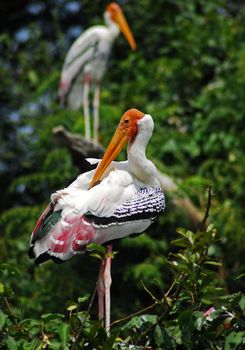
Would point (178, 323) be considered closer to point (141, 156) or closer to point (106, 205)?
point (106, 205)

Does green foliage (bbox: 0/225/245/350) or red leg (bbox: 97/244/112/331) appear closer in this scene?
green foliage (bbox: 0/225/245/350)

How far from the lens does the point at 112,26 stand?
10203 mm

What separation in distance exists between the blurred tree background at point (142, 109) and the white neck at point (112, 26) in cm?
46

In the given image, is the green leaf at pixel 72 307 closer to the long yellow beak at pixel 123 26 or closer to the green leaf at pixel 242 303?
the green leaf at pixel 242 303

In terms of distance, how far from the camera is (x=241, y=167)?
345 inches

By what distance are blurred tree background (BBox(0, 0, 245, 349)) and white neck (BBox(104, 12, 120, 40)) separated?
0.46 meters

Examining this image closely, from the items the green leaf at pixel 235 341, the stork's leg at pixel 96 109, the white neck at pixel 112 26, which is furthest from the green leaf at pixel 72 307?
the white neck at pixel 112 26

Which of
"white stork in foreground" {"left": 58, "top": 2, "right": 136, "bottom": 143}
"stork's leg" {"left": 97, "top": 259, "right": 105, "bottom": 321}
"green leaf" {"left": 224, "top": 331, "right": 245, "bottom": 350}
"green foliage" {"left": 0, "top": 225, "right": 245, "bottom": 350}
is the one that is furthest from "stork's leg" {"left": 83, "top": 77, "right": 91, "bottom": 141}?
"green leaf" {"left": 224, "top": 331, "right": 245, "bottom": 350}

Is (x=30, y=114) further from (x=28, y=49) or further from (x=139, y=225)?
(x=139, y=225)

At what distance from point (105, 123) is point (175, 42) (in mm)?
1582

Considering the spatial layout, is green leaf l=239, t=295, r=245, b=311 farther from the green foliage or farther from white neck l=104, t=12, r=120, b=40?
white neck l=104, t=12, r=120, b=40

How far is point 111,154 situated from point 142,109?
4.71m

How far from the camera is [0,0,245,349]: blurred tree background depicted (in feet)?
25.7

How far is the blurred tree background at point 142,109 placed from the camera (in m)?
7.83
